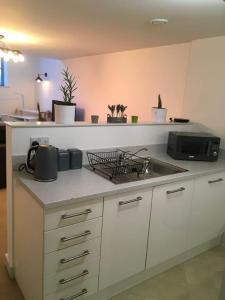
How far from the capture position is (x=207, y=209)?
7.67 ft

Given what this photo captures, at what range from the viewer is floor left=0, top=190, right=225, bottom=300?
1.92 meters

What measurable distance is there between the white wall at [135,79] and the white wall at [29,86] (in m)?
1.52

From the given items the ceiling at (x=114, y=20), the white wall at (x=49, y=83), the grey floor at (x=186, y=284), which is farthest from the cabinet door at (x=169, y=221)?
the white wall at (x=49, y=83)

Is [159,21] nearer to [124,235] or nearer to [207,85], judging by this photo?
[207,85]

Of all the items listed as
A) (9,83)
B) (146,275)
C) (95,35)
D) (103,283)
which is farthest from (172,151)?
(9,83)

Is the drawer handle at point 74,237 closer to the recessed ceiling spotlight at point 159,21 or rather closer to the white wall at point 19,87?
the recessed ceiling spotlight at point 159,21

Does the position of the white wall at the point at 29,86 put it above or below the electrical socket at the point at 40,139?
above

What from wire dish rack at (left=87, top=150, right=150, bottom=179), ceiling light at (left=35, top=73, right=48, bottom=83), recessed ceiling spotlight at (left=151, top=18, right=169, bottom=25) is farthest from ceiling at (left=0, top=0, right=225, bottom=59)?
ceiling light at (left=35, top=73, right=48, bottom=83)

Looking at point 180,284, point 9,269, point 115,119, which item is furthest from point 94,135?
point 180,284

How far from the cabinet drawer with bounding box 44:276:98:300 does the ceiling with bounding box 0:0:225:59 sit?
1.97 meters

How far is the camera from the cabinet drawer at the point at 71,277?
4.94 ft

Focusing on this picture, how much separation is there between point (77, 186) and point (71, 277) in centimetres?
56

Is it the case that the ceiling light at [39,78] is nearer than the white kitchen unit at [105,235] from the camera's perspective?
No

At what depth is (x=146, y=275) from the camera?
Result: 2084mm
